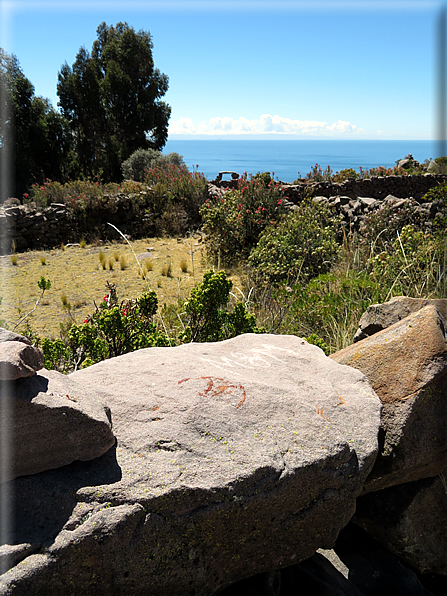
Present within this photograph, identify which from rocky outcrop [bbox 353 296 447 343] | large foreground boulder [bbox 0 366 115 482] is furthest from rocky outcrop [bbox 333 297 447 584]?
large foreground boulder [bbox 0 366 115 482]

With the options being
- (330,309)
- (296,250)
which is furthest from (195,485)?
(296,250)

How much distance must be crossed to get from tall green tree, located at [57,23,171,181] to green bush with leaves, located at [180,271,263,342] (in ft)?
68.7

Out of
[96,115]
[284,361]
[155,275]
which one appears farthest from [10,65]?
[284,361]

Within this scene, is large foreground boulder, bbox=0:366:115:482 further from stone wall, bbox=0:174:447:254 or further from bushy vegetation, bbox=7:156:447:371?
stone wall, bbox=0:174:447:254

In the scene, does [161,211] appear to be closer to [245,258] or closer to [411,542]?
[245,258]

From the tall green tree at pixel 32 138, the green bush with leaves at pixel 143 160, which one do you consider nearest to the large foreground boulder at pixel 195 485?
the green bush with leaves at pixel 143 160

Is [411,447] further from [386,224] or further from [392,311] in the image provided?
[386,224]

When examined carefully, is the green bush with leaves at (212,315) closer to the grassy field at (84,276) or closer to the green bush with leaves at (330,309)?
the green bush with leaves at (330,309)

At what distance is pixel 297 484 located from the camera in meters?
1.78

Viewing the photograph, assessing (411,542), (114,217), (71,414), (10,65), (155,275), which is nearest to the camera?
(71,414)

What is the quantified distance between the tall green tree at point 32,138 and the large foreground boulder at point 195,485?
1931cm

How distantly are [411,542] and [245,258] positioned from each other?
23.6 feet

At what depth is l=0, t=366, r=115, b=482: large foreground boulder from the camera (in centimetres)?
149

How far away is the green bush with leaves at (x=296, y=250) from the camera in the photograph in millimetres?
7012
